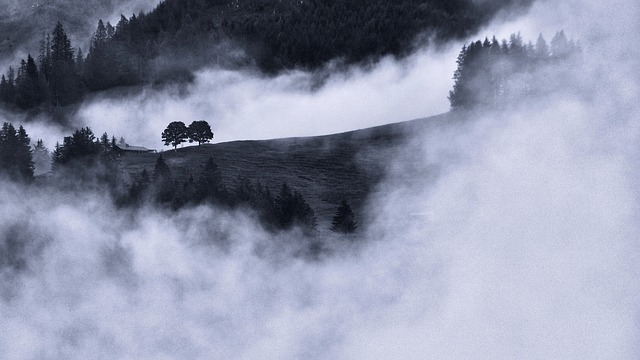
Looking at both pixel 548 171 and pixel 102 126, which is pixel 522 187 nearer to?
pixel 548 171

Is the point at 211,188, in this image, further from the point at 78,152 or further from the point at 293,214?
the point at 78,152

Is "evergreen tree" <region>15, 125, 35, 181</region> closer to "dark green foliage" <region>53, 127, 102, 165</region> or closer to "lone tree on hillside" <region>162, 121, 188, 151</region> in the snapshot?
"dark green foliage" <region>53, 127, 102, 165</region>

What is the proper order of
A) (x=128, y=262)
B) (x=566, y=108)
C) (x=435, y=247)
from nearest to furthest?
(x=128, y=262), (x=435, y=247), (x=566, y=108)

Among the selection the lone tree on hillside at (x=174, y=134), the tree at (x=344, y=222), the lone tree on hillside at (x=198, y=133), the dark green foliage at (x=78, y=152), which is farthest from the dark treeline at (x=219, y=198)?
the lone tree on hillside at (x=198, y=133)

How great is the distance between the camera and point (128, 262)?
11144 cm

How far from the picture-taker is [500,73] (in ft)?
585

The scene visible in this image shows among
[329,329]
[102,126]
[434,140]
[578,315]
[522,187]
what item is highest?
[102,126]

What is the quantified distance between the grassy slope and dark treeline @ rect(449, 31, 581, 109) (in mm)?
7237

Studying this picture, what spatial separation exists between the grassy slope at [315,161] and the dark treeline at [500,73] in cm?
724

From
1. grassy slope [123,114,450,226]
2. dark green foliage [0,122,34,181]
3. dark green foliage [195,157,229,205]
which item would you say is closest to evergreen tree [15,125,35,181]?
dark green foliage [0,122,34,181]

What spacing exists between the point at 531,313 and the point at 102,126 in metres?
107

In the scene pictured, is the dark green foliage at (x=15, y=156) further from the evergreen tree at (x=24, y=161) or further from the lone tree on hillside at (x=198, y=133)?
the lone tree on hillside at (x=198, y=133)

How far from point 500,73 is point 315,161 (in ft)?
151

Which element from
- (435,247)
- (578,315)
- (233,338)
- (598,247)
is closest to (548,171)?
(598,247)
